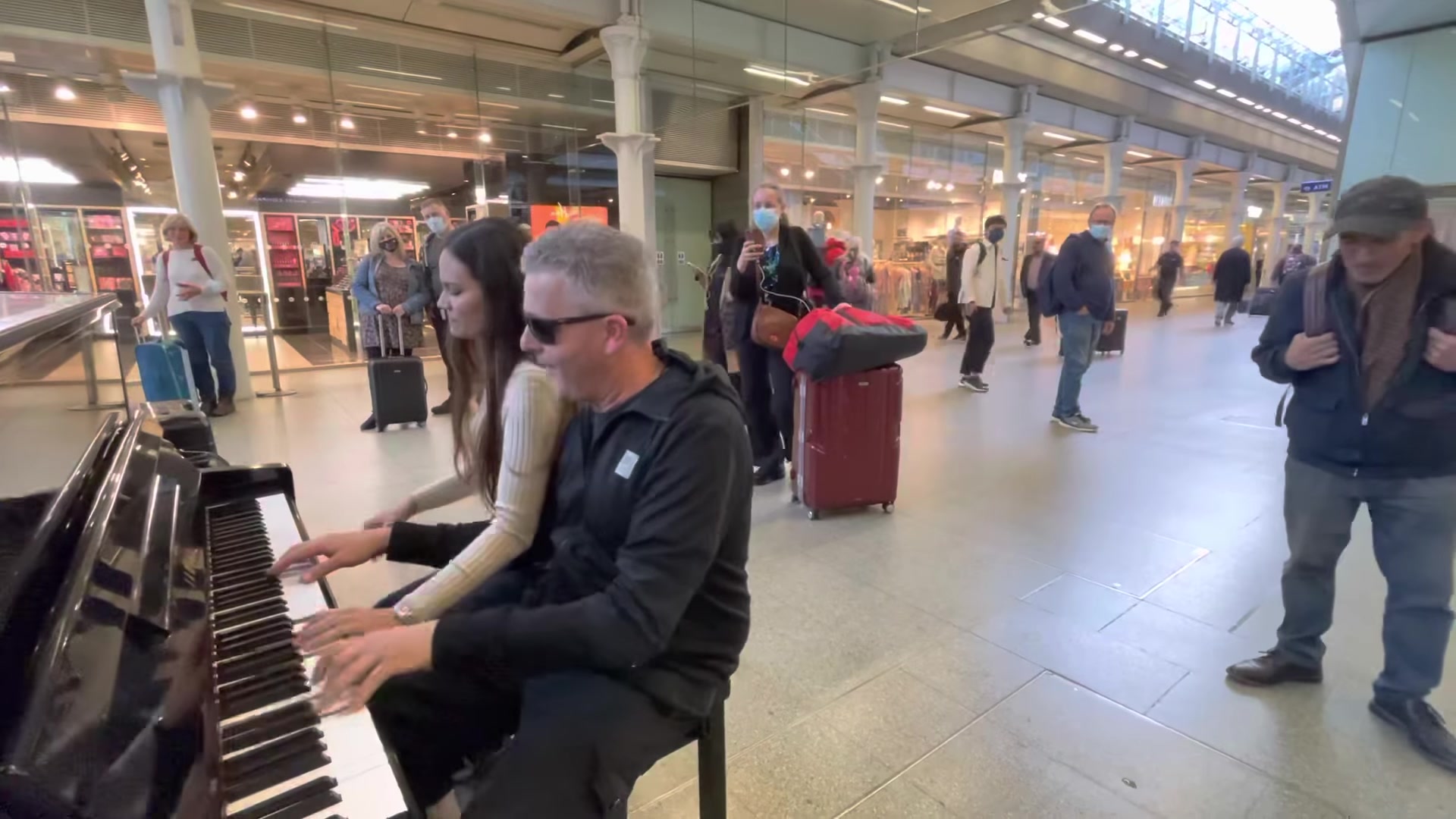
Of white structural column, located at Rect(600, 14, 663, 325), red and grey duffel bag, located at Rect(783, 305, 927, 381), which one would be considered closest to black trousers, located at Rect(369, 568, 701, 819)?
red and grey duffel bag, located at Rect(783, 305, 927, 381)

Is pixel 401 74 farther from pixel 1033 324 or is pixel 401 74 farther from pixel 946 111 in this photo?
pixel 946 111

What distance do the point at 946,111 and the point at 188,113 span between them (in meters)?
11.8

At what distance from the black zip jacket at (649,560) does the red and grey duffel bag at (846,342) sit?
→ 220 centimetres

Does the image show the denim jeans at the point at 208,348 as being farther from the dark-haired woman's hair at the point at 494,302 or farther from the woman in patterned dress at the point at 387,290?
the dark-haired woman's hair at the point at 494,302

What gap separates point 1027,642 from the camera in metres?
2.46

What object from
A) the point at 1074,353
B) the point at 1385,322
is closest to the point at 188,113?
the point at 1074,353

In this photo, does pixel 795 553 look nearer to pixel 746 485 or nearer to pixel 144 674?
pixel 746 485

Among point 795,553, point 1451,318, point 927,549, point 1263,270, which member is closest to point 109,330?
point 795,553

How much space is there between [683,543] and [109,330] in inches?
81.0

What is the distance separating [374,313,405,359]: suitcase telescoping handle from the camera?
564 centimetres

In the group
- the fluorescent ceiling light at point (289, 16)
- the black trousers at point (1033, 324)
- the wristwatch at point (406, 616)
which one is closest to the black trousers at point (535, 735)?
the wristwatch at point (406, 616)

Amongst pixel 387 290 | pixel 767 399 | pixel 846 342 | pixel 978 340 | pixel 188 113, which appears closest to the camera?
pixel 846 342

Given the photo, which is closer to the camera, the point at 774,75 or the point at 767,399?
the point at 767,399

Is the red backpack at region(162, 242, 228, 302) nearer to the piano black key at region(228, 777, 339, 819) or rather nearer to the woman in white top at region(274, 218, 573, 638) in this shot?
the woman in white top at region(274, 218, 573, 638)
